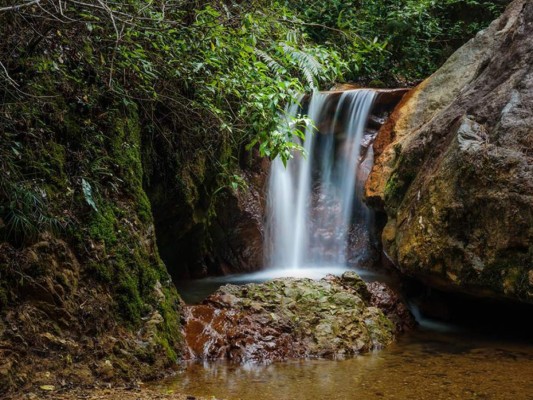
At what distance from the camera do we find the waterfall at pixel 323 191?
385 inches

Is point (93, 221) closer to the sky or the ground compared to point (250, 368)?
closer to the sky

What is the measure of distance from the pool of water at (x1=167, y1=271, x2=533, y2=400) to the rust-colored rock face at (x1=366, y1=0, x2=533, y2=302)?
76 cm

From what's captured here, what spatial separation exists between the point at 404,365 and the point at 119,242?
270cm

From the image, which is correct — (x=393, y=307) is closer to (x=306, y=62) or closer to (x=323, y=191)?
(x=306, y=62)

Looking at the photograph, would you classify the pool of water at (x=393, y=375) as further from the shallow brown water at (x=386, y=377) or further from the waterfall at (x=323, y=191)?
the waterfall at (x=323, y=191)

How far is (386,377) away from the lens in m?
4.28

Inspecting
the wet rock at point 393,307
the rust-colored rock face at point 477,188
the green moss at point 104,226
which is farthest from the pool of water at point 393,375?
the green moss at point 104,226

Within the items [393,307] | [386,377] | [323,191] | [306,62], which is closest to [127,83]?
[306,62]

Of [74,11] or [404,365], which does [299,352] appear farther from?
[74,11]

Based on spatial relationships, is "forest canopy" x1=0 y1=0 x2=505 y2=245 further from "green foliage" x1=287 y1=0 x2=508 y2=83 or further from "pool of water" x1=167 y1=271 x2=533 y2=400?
"green foliage" x1=287 y1=0 x2=508 y2=83

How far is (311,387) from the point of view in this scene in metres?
3.99

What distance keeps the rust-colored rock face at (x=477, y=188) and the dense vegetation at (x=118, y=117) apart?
192cm

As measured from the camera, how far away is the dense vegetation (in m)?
3.86

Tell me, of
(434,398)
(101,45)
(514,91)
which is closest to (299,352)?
(434,398)
